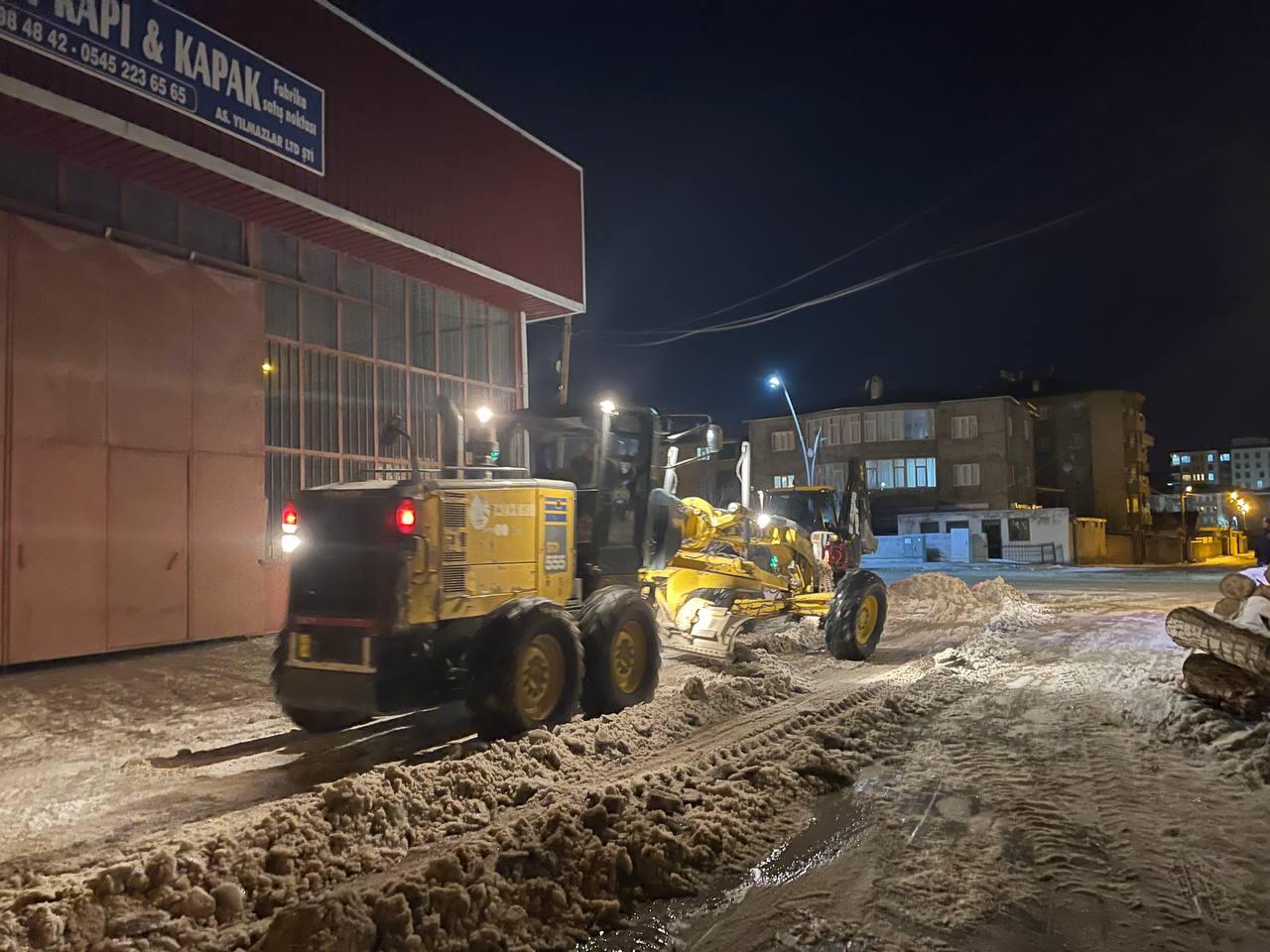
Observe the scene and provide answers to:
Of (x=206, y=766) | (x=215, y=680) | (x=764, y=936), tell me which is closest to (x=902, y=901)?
(x=764, y=936)

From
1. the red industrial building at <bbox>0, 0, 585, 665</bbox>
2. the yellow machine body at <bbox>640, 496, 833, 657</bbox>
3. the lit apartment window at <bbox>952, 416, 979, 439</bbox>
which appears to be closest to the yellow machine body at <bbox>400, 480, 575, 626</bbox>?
the yellow machine body at <bbox>640, 496, 833, 657</bbox>

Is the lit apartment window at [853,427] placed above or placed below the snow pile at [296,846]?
above

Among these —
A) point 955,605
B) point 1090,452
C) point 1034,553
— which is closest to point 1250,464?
point 1090,452

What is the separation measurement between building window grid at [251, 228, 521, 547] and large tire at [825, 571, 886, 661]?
7273 mm

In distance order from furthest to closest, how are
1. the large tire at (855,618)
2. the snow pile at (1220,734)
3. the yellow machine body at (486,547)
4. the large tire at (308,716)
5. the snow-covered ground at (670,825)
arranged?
the large tire at (855,618) → the large tire at (308,716) → the yellow machine body at (486,547) → the snow pile at (1220,734) → the snow-covered ground at (670,825)

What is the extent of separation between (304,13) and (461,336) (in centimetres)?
654

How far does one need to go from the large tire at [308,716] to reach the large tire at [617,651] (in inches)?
78.6

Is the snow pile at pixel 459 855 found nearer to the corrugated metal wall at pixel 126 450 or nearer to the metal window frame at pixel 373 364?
the corrugated metal wall at pixel 126 450

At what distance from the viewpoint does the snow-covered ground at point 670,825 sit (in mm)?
4305

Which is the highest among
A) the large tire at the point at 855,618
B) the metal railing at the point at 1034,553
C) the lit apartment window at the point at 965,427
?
the lit apartment window at the point at 965,427

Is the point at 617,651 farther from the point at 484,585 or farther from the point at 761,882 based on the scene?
the point at 761,882

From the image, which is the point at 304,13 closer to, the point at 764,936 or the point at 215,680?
the point at 215,680

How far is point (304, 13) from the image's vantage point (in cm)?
1491

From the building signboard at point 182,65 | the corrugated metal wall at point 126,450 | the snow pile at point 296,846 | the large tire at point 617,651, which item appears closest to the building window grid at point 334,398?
the corrugated metal wall at point 126,450
